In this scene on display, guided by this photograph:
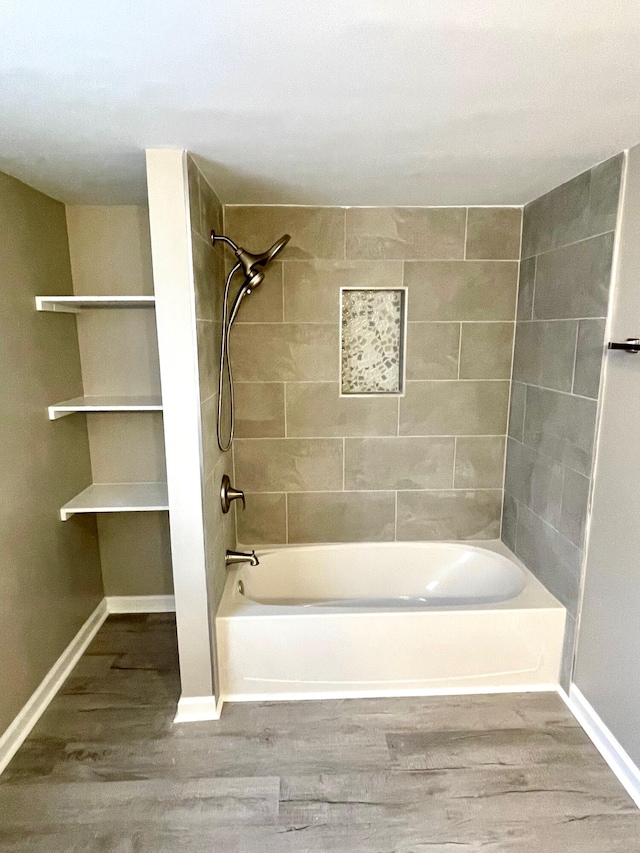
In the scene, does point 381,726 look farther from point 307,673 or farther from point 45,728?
point 45,728

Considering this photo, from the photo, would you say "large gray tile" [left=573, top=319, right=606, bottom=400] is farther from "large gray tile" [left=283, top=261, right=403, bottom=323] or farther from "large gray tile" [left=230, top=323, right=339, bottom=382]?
"large gray tile" [left=230, top=323, right=339, bottom=382]

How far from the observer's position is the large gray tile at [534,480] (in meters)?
2.09

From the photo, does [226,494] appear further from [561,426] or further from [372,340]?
[561,426]

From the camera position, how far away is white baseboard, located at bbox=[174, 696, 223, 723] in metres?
1.96

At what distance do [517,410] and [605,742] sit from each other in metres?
1.41

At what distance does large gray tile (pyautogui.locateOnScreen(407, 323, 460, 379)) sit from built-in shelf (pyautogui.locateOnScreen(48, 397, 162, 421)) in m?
1.26

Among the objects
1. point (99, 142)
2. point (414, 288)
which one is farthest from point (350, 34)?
point (414, 288)

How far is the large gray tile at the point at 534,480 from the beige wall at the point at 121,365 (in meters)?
1.83

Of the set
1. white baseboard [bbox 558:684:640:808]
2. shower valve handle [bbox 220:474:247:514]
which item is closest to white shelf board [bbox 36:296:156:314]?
shower valve handle [bbox 220:474:247:514]

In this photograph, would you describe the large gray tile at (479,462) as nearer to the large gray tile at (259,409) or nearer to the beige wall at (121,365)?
the large gray tile at (259,409)

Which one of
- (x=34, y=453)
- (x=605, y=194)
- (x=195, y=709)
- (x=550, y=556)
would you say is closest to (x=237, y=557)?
(x=195, y=709)

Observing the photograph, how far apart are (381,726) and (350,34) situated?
7.26 ft

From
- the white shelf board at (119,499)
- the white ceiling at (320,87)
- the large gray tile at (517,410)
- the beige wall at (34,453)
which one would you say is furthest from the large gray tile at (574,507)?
the beige wall at (34,453)

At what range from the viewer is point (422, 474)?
8.51ft
